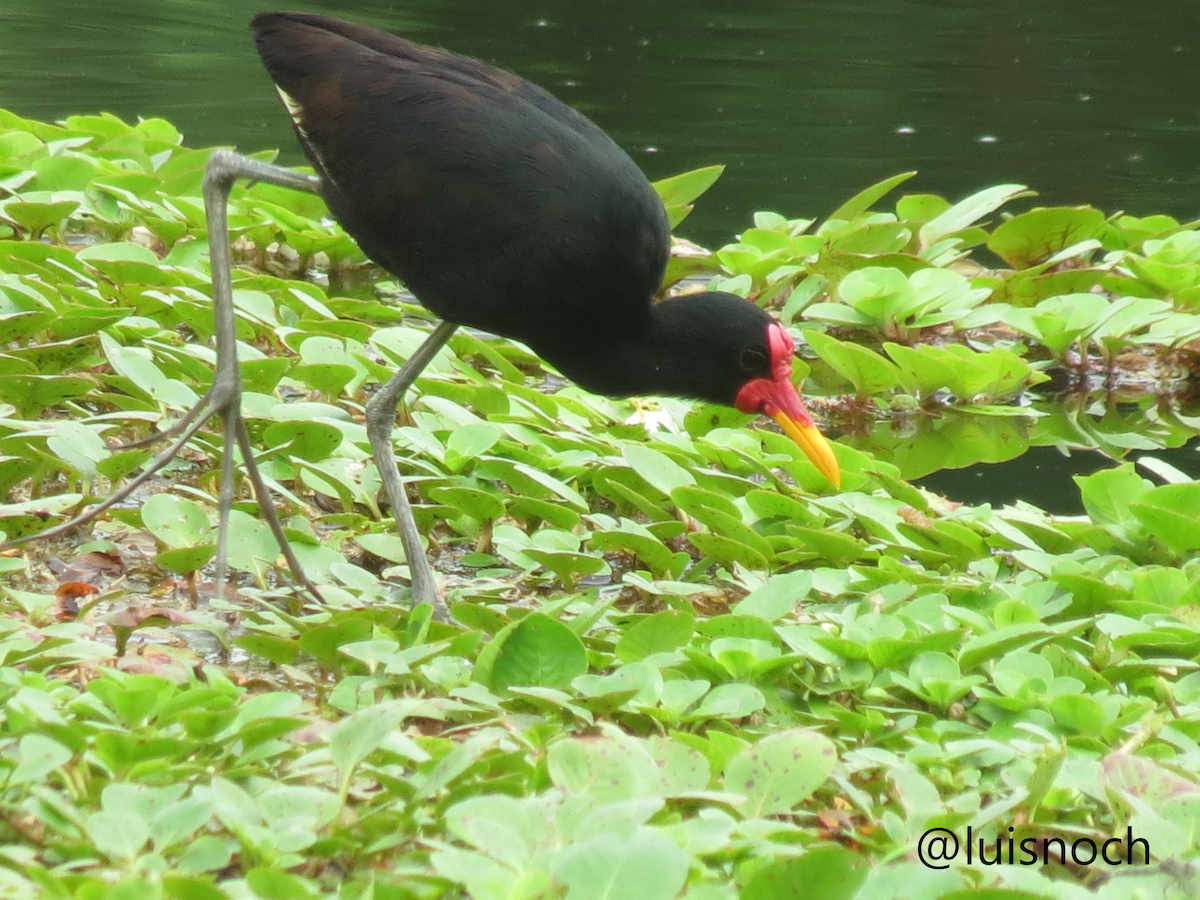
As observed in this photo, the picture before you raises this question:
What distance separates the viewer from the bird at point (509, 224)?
301cm

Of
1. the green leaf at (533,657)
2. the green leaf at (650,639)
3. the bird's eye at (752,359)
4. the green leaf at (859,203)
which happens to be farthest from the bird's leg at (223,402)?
the green leaf at (859,203)

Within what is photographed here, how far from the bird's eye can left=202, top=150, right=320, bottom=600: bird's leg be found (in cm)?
97

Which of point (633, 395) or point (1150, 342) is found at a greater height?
point (633, 395)

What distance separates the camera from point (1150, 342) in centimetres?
465

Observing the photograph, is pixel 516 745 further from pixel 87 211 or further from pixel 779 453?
pixel 87 211

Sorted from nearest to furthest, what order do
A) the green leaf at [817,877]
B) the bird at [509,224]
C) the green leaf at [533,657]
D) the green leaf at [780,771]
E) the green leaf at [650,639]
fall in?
the green leaf at [817,877], the green leaf at [780,771], the green leaf at [533,657], the green leaf at [650,639], the bird at [509,224]

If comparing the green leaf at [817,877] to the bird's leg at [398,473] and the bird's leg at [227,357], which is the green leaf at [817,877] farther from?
the bird's leg at [227,357]

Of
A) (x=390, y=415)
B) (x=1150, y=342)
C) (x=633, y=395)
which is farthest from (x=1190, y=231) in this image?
(x=390, y=415)

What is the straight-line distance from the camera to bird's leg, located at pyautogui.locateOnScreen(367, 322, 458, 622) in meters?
2.95

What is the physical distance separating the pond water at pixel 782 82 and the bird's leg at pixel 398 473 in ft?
10.3

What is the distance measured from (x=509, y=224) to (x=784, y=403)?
0.71m

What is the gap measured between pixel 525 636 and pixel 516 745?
28 centimetres

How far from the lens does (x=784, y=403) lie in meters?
3.26

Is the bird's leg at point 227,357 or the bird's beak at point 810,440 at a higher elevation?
the bird's leg at point 227,357
